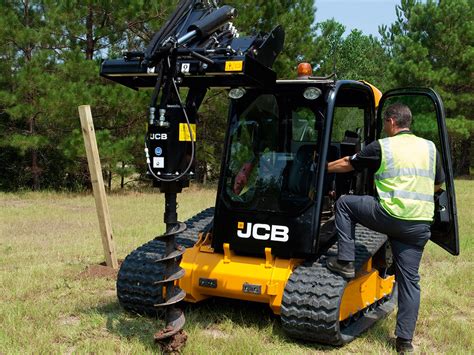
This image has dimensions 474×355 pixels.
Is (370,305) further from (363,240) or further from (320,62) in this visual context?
(320,62)

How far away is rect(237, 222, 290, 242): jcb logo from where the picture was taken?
4828 mm

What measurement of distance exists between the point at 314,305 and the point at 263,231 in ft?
2.64

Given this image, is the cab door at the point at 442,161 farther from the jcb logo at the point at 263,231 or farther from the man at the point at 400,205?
the jcb logo at the point at 263,231

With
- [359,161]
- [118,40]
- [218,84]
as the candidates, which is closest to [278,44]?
[218,84]

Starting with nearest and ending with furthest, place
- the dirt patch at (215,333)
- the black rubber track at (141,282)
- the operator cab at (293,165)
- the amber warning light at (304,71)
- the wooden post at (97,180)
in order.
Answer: the dirt patch at (215,333) → the operator cab at (293,165) → the black rubber track at (141,282) → the amber warning light at (304,71) → the wooden post at (97,180)

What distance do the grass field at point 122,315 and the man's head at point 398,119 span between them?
5.73 feet

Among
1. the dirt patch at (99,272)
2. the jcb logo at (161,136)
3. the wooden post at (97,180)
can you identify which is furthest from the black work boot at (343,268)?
the wooden post at (97,180)

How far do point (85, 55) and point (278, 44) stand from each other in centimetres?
1253

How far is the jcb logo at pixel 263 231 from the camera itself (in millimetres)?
4828

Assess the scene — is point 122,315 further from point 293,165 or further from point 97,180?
point 97,180

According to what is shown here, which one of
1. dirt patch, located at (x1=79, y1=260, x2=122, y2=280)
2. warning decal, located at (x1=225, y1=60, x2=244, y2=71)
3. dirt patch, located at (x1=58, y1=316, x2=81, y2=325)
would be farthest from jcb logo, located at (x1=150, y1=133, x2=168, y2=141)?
dirt patch, located at (x1=79, y1=260, x2=122, y2=280)

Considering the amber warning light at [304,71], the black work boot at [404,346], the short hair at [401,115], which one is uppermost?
the amber warning light at [304,71]

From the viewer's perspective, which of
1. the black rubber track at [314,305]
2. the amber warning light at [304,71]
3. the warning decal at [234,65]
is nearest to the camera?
the warning decal at [234,65]

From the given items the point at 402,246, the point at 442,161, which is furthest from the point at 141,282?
the point at 442,161
